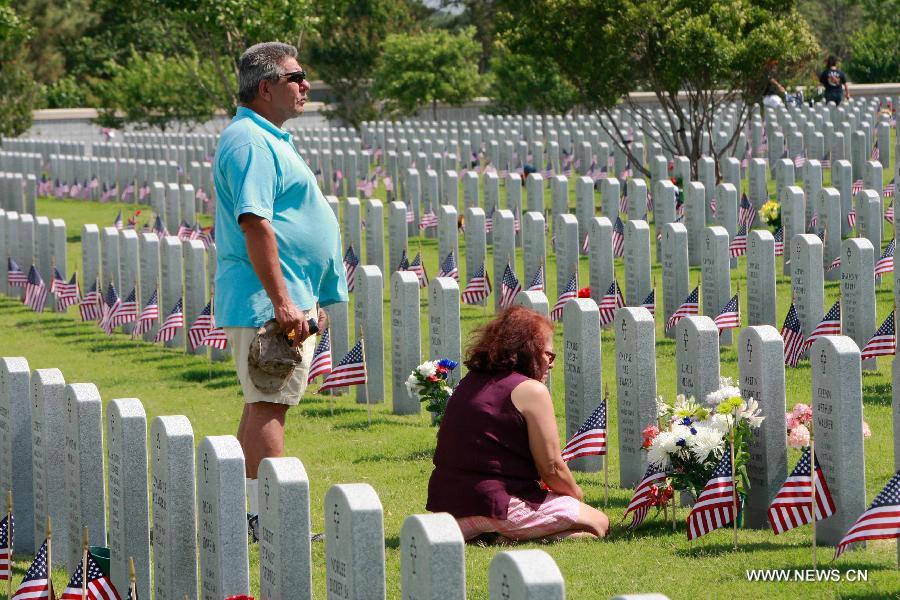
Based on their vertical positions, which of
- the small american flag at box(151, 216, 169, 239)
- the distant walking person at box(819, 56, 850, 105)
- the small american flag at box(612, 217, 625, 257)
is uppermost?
the distant walking person at box(819, 56, 850, 105)

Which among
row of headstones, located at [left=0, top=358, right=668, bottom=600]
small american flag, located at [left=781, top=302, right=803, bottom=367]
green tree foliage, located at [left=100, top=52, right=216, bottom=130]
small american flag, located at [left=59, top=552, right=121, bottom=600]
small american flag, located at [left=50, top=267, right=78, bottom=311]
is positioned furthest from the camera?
green tree foliage, located at [left=100, top=52, right=216, bottom=130]

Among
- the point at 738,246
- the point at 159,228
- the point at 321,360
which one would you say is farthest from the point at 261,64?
the point at 159,228

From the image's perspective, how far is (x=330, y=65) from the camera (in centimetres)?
3897

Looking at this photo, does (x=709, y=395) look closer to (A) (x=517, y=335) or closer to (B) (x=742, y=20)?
A: (A) (x=517, y=335)

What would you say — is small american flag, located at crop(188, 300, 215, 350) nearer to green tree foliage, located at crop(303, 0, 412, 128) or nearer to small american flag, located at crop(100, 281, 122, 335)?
small american flag, located at crop(100, 281, 122, 335)

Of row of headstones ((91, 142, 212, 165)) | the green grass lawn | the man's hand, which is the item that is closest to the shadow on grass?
the green grass lawn

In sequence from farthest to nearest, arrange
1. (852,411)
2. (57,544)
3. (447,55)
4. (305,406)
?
(447,55) < (305,406) < (57,544) < (852,411)

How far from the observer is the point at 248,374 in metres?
6.90

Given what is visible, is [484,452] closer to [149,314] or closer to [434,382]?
[434,382]

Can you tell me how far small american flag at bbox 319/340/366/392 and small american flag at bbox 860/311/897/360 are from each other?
3.27 meters

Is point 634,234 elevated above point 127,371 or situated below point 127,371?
above

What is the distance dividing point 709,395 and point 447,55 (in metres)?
30.6

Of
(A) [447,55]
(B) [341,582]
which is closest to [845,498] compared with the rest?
(B) [341,582]

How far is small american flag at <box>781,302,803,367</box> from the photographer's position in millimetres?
10766
